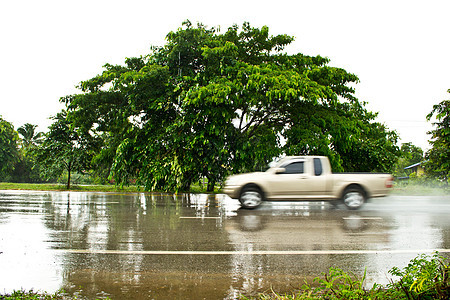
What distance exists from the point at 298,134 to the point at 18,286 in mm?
18410

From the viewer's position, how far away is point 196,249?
6.05m

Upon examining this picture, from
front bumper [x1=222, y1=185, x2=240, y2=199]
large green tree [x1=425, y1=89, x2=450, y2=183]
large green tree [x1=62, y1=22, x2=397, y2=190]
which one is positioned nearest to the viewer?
front bumper [x1=222, y1=185, x2=240, y2=199]

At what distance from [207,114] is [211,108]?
0.48 meters

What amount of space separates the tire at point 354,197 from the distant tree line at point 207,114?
8136 millimetres

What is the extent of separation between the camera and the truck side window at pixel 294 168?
11.7 m

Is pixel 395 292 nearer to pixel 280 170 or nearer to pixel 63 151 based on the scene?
pixel 280 170

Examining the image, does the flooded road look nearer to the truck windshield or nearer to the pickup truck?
the pickup truck

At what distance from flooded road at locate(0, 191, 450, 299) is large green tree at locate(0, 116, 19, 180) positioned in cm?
4513

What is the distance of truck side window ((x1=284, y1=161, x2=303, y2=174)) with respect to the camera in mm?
11711

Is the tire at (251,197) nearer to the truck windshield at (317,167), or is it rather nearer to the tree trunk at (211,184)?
the truck windshield at (317,167)

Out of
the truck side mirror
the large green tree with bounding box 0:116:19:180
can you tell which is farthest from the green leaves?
the large green tree with bounding box 0:116:19:180

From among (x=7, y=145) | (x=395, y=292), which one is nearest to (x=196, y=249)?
(x=395, y=292)

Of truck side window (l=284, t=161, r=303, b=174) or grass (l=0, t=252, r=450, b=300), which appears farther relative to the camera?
truck side window (l=284, t=161, r=303, b=174)

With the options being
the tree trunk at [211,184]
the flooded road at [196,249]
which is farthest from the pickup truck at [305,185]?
the tree trunk at [211,184]
